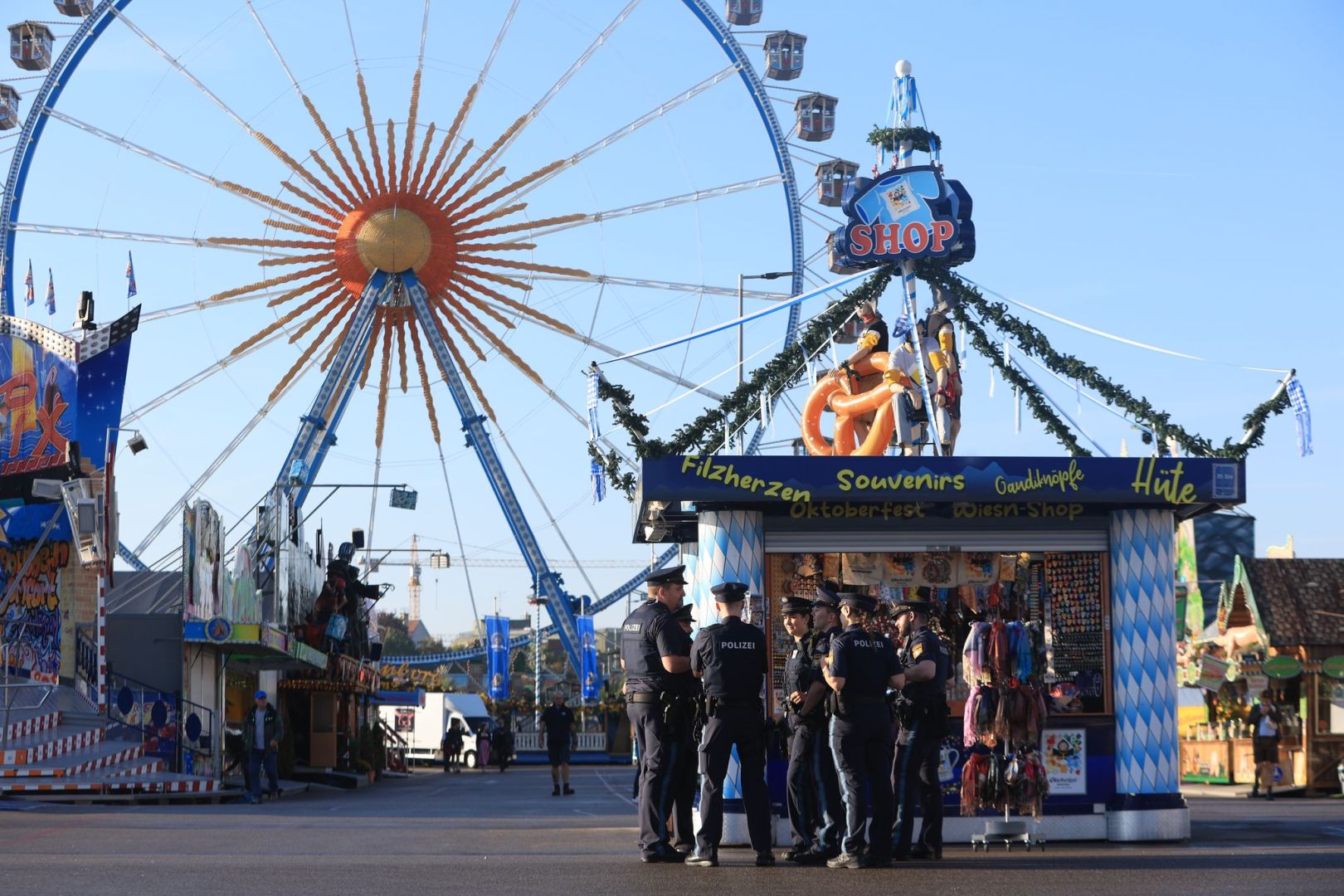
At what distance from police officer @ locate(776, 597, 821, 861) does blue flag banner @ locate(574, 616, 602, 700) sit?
31.4m

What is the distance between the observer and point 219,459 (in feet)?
116

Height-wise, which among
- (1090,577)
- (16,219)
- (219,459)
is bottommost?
(1090,577)

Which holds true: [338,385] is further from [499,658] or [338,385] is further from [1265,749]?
[499,658]

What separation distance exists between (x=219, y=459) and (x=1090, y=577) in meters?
23.3

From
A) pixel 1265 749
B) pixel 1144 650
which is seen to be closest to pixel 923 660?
pixel 1144 650

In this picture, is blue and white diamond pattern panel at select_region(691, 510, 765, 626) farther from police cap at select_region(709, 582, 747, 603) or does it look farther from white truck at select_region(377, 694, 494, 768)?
white truck at select_region(377, 694, 494, 768)

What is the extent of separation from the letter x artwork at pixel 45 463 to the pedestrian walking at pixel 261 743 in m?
4.97

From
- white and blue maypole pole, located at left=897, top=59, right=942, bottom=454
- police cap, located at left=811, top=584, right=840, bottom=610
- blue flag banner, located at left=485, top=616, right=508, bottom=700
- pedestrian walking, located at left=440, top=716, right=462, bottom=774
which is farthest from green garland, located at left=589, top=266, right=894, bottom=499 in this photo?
blue flag banner, located at left=485, top=616, right=508, bottom=700

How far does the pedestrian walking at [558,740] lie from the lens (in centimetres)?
2744

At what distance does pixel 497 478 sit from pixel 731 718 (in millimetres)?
25597

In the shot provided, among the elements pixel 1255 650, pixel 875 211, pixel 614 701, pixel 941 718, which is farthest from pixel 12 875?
pixel 614 701

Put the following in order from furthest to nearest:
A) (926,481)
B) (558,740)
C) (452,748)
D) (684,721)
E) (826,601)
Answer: (452,748) → (558,740) → (926,481) → (826,601) → (684,721)

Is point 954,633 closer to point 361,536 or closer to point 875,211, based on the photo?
point 875,211

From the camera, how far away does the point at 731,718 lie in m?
12.2
